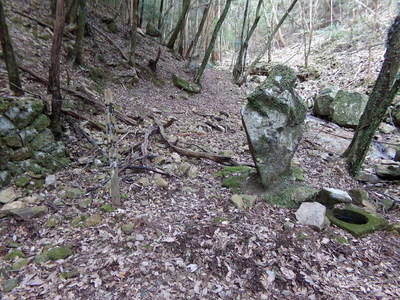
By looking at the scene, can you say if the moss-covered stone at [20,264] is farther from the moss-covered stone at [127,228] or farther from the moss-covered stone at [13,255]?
the moss-covered stone at [127,228]

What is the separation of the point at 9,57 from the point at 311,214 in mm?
5648

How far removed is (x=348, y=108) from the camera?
983cm

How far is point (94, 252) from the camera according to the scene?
283 centimetres

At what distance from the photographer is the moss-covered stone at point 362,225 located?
3329 mm

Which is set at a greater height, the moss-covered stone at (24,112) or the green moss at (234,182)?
the moss-covered stone at (24,112)

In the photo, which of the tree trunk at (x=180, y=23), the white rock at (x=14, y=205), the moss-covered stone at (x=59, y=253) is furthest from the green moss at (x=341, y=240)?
the tree trunk at (x=180, y=23)

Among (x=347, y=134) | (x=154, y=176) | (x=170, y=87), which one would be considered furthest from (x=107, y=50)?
(x=347, y=134)

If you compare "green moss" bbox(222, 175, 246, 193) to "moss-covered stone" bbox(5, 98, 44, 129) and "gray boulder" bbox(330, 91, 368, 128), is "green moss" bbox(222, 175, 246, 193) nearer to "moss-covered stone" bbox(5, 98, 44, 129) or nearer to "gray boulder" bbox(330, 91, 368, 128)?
"moss-covered stone" bbox(5, 98, 44, 129)

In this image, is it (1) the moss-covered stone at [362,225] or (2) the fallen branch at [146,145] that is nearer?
(1) the moss-covered stone at [362,225]

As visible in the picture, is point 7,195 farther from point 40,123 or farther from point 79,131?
point 79,131

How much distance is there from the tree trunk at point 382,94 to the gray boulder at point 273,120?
240cm

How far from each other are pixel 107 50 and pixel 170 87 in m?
2.89

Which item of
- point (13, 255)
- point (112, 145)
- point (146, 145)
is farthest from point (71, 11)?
point (13, 255)

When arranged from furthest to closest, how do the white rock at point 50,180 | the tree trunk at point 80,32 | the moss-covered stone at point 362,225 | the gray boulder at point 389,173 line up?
the tree trunk at point 80,32, the gray boulder at point 389,173, the white rock at point 50,180, the moss-covered stone at point 362,225
